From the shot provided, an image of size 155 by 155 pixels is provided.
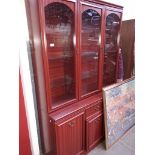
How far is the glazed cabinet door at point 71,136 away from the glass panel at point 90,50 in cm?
43

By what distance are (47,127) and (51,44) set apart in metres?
1.00

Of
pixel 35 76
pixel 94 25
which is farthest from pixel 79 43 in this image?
pixel 35 76

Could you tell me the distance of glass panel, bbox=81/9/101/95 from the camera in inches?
73.4

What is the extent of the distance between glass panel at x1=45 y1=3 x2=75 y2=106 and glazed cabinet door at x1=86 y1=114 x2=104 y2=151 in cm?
44

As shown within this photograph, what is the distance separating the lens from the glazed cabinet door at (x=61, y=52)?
60.2 inches

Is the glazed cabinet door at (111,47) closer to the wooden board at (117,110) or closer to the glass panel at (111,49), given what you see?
the glass panel at (111,49)

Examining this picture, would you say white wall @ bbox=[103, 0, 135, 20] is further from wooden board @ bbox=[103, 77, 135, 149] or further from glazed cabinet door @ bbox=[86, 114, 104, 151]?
glazed cabinet door @ bbox=[86, 114, 104, 151]

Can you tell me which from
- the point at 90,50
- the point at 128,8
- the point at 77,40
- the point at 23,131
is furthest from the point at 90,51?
the point at 128,8

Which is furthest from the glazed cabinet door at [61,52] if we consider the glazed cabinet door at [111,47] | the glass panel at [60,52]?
the glazed cabinet door at [111,47]

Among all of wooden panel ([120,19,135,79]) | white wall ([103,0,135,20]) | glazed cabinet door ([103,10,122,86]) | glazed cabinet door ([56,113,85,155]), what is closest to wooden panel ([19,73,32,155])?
glazed cabinet door ([56,113,85,155])

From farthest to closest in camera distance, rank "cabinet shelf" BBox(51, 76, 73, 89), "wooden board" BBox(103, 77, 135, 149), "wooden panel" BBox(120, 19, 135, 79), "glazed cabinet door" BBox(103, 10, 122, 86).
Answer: "wooden panel" BBox(120, 19, 135, 79), "glazed cabinet door" BBox(103, 10, 122, 86), "wooden board" BBox(103, 77, 135, 149), "cabinet shelf" BBox(51, 76, 73, 89)

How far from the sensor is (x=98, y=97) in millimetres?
1988
